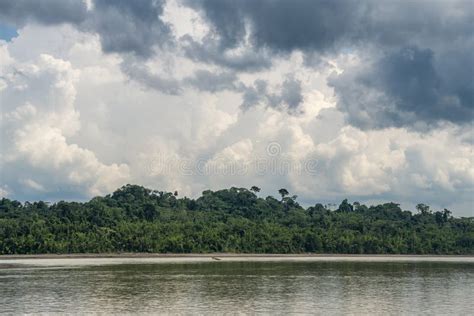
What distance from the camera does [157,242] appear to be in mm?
128750

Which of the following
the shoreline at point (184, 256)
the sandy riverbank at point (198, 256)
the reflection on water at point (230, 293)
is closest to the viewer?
the reflection on water at point (230, 293)

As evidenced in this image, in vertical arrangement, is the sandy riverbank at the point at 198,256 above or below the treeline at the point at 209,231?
below

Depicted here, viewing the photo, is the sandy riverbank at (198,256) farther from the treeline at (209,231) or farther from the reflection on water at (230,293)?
the reflection on water at (230,293)

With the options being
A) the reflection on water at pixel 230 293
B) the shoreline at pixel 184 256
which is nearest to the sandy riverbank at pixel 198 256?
the shoreline at pixel 184 256

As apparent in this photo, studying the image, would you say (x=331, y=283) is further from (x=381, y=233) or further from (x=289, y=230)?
(x=381, y=233)

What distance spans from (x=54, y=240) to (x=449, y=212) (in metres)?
118

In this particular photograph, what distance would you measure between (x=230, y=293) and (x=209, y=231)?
268ft

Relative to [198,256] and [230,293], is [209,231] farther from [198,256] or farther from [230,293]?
[230,293]

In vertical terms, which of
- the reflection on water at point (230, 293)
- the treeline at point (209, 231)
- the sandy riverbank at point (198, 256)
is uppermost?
the treeline at point (209, 231)

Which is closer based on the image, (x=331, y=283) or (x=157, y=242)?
(x=331, y=283)

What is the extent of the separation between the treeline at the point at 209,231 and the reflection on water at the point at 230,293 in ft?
147

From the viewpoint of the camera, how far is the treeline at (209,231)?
4860 inches

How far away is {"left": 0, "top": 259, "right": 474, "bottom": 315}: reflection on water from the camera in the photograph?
4641 cm

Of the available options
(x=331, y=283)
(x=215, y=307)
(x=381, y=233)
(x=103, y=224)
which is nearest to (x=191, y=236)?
(x=103, y=224)
